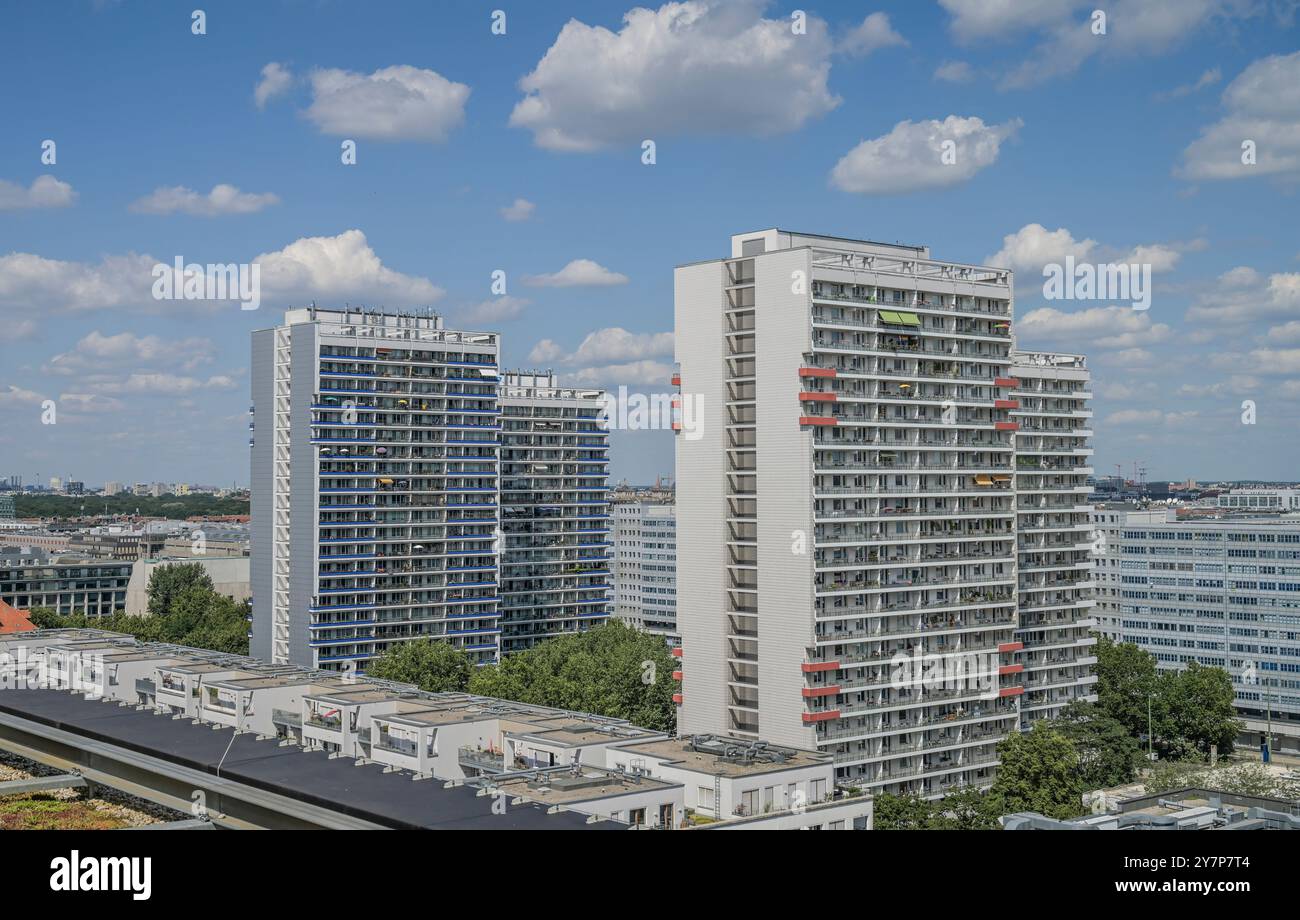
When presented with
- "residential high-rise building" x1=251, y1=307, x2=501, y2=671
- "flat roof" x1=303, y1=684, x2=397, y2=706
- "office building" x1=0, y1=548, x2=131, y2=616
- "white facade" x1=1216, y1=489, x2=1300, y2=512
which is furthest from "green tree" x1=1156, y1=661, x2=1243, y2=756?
"office building" x1=0, y1=548, x2=131, y2=616

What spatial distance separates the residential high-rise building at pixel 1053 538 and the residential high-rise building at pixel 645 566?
60007mm

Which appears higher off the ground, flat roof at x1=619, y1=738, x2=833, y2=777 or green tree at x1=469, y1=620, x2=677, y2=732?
flat roof at x1=619, y1=738, x2=833, y2=777

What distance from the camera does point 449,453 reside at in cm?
8025

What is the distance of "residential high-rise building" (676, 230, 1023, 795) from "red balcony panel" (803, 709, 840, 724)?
56 mm

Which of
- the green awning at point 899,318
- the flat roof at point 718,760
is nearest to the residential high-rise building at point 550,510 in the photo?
the green awning at point 899,318

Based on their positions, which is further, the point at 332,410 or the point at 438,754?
the point at 332,410

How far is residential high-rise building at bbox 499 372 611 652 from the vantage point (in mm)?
89625

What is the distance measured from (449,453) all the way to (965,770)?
40366 mm

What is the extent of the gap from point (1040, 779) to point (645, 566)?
8290cm

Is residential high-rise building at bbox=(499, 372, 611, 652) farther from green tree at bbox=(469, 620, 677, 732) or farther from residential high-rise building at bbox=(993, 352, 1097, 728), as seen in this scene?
residential high-rise building at bbox=(993, 352, 1097, 728)
